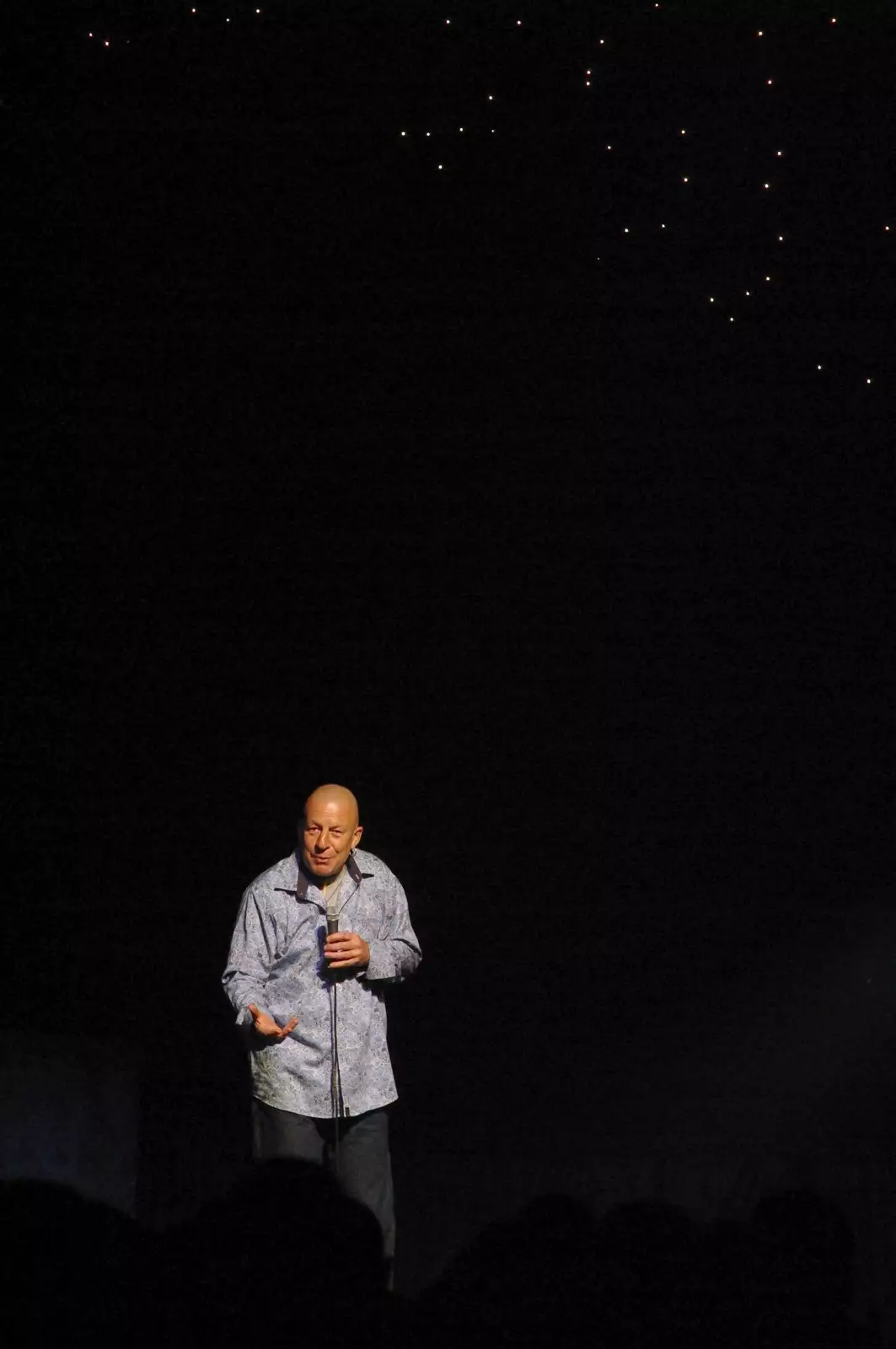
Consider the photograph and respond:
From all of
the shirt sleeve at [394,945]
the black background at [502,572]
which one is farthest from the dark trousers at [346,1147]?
the black background at [502,572]

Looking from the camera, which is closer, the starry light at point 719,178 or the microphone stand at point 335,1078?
the microphone stand at point 335,1078

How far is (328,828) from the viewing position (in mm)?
3674

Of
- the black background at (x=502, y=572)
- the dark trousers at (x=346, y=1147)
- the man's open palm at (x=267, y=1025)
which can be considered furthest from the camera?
the black background at (x=502, y=572)

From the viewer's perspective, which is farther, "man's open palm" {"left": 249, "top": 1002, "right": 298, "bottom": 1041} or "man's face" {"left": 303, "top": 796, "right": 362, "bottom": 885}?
"man's face" {"left": 303, "top": 796, "right": 362, "bottom": 885}

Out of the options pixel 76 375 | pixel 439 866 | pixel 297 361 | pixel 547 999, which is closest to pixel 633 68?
pixel 297 361

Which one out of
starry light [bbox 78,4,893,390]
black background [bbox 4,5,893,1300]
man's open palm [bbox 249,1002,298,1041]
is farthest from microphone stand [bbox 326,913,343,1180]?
starry light [bbox 78,4,893,390]

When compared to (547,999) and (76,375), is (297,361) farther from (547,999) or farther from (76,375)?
(547,999)

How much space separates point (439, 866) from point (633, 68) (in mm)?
2692

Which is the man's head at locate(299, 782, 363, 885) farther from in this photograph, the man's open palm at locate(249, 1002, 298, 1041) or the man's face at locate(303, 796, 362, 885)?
the man's open palm at locate(249, 1002, 298, 1041)

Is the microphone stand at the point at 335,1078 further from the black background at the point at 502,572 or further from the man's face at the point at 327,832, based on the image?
the black background at the point at 502,572

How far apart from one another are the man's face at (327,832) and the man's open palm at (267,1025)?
372mm

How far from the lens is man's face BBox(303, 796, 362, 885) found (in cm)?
367

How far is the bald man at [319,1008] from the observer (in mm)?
3615

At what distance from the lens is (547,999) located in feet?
15.8
